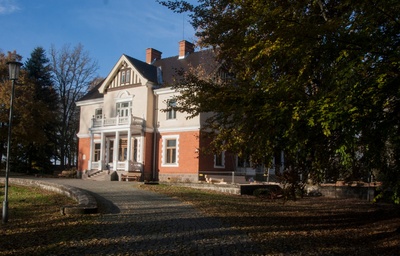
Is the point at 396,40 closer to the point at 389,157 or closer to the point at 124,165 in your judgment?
the point at 389,157

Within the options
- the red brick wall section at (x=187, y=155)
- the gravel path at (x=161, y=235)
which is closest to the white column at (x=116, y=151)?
the red brick wall section at (x=187, y=155)

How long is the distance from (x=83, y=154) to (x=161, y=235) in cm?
Result: 2903

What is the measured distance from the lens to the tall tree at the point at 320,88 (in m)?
6.12

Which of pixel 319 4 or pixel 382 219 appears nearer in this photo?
pixel 319 4

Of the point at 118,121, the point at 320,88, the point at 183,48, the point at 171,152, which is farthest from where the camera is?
the point at 183,48

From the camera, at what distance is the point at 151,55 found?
1417 inches

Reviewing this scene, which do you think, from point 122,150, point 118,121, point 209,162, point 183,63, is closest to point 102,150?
point 122,150

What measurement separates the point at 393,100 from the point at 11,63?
30.0 ft

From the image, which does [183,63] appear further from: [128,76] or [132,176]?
[132,176]

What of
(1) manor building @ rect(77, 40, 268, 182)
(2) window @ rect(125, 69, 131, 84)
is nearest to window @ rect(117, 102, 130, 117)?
(1) manor building @ rect(77, 40, 268, 182)

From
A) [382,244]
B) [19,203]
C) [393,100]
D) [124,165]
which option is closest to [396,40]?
[393,100]

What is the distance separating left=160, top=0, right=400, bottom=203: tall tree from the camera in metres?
6.12

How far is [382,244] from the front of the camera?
325 inches

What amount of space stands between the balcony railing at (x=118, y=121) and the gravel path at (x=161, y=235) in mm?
17973
